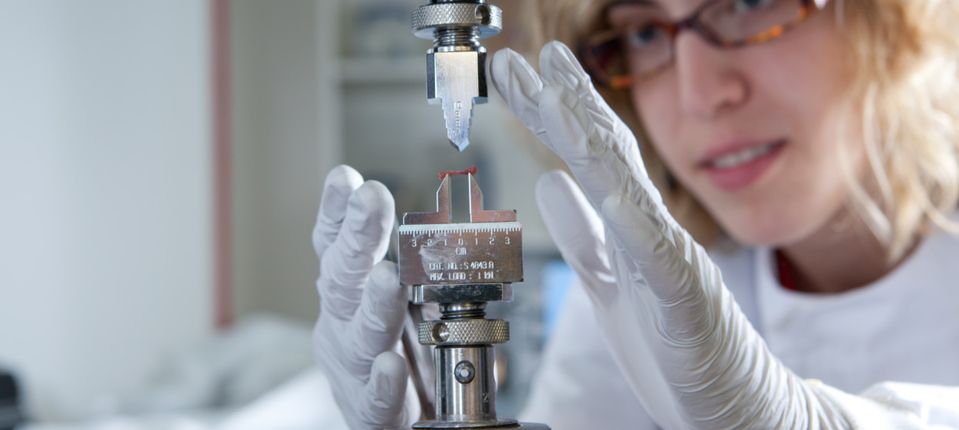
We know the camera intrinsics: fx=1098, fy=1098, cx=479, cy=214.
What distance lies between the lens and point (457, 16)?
2.91 feet

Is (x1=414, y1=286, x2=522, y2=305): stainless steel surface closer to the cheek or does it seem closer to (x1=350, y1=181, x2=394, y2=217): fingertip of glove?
(x1=350, y1=181, x2=394, y2=217): fingertip of glove

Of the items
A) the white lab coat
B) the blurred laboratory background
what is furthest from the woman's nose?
the blurred laboratory background

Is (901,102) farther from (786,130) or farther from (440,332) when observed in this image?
(440,332)

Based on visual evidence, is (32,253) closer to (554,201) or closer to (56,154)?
(56,154)

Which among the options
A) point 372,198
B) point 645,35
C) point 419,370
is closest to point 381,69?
point 645,35

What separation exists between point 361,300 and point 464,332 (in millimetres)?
177

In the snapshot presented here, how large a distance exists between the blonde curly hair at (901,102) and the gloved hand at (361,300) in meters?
0.64

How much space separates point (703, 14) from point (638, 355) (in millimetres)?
550

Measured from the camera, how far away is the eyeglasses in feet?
4.71

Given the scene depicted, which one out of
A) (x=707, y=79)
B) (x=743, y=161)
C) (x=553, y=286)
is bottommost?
(x=553, y=286)

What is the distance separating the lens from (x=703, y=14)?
4.73 feet

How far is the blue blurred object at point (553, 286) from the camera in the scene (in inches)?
117

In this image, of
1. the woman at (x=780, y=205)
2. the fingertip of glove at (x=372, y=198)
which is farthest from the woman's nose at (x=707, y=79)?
the fingertip of glove at (x=372, y=198)

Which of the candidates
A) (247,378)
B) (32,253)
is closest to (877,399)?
(247,378)
